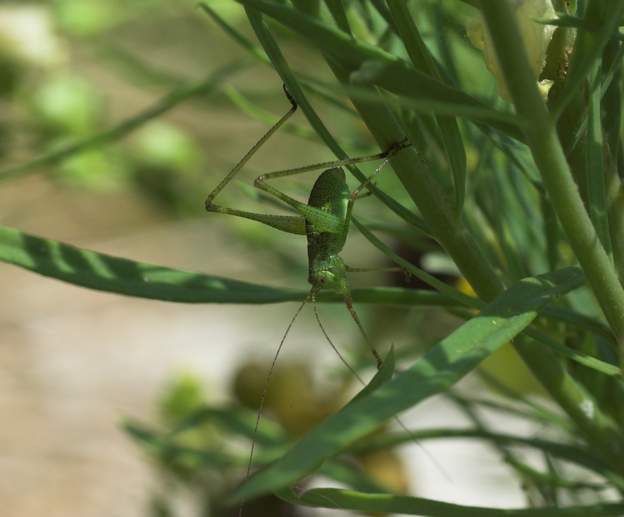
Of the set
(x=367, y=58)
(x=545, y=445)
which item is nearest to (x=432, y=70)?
(x=367, y=58)

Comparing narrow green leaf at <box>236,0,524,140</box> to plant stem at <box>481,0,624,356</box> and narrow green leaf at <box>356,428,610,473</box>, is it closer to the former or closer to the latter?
plant stem at <box>481,0,624,356</box>

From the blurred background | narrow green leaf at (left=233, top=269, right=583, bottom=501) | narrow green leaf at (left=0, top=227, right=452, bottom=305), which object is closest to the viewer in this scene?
narrow green leaf at (left=233, top=269, right=583, bottom=501)

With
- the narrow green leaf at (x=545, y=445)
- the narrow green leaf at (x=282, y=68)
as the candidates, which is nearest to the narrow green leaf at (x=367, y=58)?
the narrow green leaf at (x=282, y=68)

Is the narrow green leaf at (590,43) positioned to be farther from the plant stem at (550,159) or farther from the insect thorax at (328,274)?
the insect thorax at (328,274)

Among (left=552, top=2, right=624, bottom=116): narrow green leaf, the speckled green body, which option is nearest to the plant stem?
(left=552, top=2, right=624, bottom=116): narrow green leaf

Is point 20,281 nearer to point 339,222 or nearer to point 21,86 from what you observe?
point 21,86

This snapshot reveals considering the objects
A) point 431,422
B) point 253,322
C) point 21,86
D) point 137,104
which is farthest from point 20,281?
point 21,86

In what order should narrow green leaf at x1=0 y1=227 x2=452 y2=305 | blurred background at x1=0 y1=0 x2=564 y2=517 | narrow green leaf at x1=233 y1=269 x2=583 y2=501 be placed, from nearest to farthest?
narrow green leaf at x1=233 y1=269 x2=583 y2=501
narrow green leaf at x1=0 y1=227 x2=452 y2=305
blurred background at x1=0 y1=0 x2=564 y2=517
